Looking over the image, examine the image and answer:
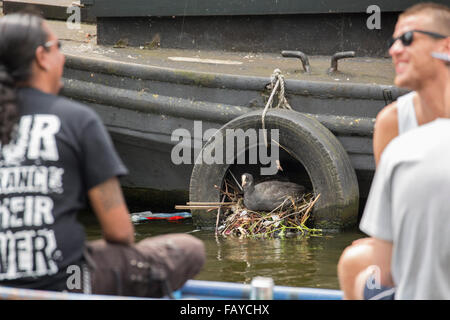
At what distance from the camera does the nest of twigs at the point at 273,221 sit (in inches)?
236

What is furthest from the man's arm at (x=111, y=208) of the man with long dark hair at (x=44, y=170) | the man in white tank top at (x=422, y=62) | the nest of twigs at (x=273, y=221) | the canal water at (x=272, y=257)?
the nest of twigs at (x=273, y=221)

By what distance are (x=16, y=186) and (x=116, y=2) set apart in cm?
479

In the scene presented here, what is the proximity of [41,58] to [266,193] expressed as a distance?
3.59 meters

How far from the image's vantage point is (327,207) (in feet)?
19.1

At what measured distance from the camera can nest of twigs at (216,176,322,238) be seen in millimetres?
5988

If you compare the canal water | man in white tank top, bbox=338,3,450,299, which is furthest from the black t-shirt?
the canal water

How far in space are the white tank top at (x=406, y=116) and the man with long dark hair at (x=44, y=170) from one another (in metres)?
1.16

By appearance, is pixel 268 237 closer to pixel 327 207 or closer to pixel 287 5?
pixel 327 207

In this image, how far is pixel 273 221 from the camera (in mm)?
6055

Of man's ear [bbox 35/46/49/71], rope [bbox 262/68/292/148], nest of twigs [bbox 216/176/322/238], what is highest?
rope [bbox 262/68/292/148]

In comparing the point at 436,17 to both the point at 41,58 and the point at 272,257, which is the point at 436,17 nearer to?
the point at 41,58

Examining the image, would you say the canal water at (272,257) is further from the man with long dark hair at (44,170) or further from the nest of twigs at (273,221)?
the man with long dark hair at (44,170)

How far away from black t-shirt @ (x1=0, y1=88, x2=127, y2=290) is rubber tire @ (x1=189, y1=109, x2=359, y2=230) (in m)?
3.30

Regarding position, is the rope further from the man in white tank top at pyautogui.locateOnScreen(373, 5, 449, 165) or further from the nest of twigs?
the man in white tank top at pyautogui.locateOnScreen(373, 5, 449, 165)
